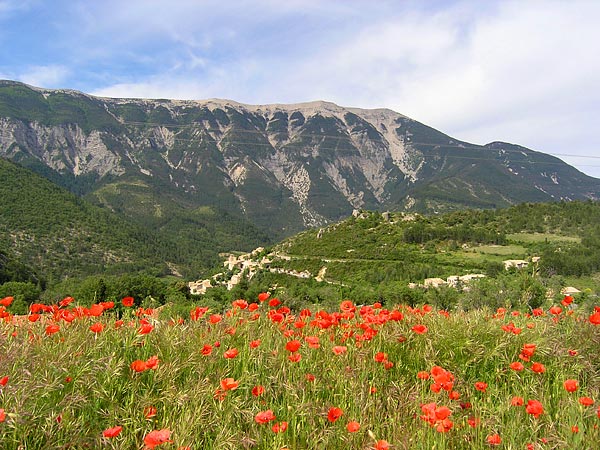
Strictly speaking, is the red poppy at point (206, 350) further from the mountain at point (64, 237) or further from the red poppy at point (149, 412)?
the mountain at point (64, 237)

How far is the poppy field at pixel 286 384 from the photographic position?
103 inches

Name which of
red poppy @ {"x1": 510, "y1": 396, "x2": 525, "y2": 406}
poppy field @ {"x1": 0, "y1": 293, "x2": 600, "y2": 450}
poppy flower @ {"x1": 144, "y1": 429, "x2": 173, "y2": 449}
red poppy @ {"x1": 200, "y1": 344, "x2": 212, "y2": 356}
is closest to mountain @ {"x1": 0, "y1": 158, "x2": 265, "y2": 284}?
poppy field @ {"x1": 0, "y1": 293, "x2": 600, "y2": 450}

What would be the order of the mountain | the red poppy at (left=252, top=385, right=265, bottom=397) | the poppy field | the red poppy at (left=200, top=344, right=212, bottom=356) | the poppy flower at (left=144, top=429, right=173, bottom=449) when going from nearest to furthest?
the poppy flower at (left=144, top=429, right=173, bottom=449) < the poppy field < the red poppy at (left=252, top=385, right=265, bottom=397) < the red poppy at (left=200, top=344, right=212, bottom=356) < the mountain

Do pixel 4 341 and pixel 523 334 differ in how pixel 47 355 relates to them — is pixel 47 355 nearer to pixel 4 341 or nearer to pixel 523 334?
pixel 4 341

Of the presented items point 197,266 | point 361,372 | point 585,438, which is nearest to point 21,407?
point 361,372

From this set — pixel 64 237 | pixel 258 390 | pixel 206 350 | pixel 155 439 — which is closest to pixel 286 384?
pixel 258 390

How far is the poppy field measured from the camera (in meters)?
2.60

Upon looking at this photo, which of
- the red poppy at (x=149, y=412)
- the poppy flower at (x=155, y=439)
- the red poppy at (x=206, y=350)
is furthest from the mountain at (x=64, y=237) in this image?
the poppy flower at (x=155, y=439)

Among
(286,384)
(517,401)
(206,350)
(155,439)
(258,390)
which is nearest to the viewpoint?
(155,439)

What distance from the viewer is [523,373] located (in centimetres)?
396

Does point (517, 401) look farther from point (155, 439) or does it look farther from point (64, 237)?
point (64, 237)

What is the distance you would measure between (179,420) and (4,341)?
170 cm

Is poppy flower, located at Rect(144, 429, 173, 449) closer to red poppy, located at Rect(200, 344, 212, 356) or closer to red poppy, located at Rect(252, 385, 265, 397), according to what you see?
red poppy, located at Rect(252, 385, 265, 397)

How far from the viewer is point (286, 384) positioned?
10.6ft
